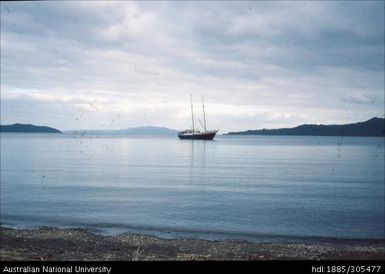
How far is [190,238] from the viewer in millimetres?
28109

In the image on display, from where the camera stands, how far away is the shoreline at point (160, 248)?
2130 centimetres

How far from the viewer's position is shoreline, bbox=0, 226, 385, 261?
21.3 m

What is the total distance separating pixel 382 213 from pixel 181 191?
26489mm

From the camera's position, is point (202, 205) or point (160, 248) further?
point (202, 205)

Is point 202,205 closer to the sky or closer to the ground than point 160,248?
closer to the ground

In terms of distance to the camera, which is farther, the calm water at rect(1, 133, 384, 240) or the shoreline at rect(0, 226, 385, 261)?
the calm water at rect(1, 133, 384, 240)

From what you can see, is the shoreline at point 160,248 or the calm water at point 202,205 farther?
the calm water at point 202,205

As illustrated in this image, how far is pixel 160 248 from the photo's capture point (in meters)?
24.0

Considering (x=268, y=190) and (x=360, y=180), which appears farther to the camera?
(x=360, y=180)

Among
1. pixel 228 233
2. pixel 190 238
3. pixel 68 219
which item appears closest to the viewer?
pixel 190 238
